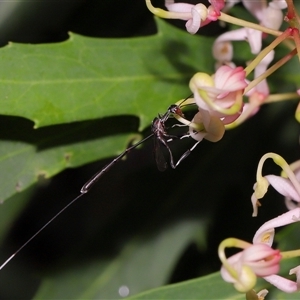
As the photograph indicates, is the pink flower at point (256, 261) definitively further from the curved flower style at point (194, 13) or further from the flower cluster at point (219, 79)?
the curved flower style at point (194, 13)

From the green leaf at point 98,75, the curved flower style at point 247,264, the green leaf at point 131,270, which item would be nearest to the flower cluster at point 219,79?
the curved flower style at point 247,264

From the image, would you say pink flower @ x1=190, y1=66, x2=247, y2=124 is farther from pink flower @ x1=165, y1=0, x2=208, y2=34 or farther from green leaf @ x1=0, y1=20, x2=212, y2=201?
green leaf @ x1=0, y1=20, x2=212, y2=201

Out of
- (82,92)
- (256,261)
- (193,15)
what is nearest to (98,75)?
(82,92)

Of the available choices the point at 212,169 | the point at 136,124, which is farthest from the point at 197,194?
the point at 136,124

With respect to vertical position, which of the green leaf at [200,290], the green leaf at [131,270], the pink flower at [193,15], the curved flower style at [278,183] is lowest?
the green leaf at [131,270]

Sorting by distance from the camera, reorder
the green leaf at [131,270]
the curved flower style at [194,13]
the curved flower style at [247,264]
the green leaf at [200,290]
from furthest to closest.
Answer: the green leaf at [131,270] → the green leaf at [200,290] → the curved flower style at [194,13] → the curved flower style at [247,264]

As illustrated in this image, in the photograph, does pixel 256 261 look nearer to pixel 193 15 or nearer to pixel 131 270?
pixel 193 15

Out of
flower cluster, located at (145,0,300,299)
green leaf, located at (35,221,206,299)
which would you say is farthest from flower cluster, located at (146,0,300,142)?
green leaf, located at (35,221,206,299)
